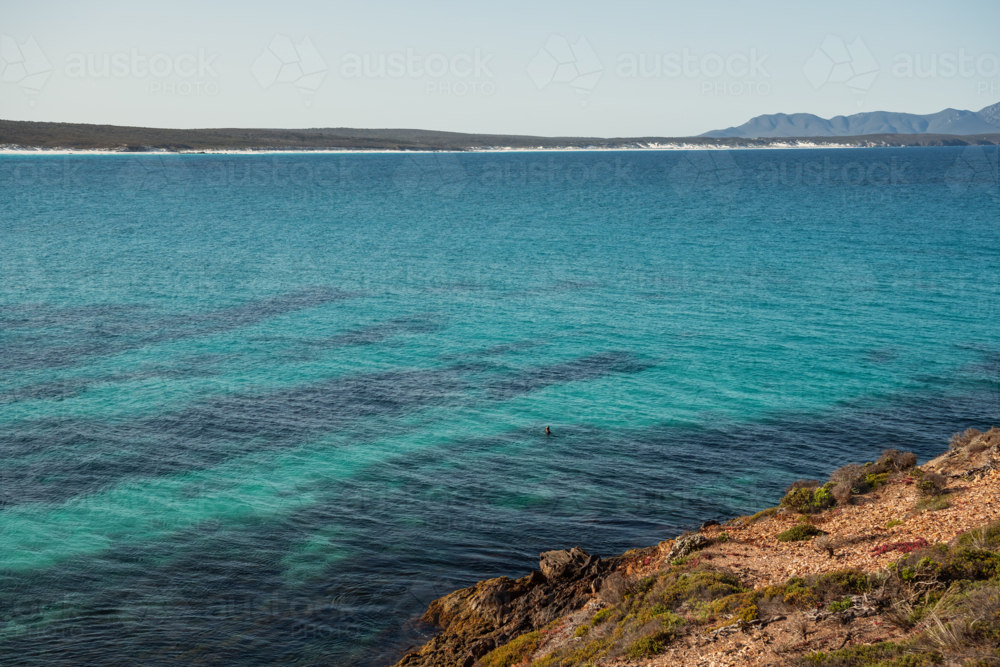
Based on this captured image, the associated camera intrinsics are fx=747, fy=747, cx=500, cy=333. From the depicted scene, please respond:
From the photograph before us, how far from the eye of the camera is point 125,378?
113 ft

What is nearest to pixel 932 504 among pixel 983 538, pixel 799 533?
pixel 799 533

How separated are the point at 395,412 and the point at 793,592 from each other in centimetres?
1936

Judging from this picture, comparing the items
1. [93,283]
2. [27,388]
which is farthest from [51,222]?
[27,388]

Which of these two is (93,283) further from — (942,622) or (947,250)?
(947,250)

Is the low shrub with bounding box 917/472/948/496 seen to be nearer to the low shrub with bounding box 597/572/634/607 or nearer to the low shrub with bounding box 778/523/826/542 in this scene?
the low shrub with bounding box 778/523/826/542

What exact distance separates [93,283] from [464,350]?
108 feet

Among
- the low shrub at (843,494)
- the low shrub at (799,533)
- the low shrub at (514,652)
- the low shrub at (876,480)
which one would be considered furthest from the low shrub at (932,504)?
the low shrub at (514,652)

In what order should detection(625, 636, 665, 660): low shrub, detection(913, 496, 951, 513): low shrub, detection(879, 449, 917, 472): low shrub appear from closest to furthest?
detection(625, 636, 665, 660): low shrub, detection(913, 496, 951, 513): low shrub, detection(879, 449, 917, 472): low shrub

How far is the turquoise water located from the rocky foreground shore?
85.8 inches

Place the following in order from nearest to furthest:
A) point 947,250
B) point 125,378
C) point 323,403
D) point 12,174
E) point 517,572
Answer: point 517,572 → point 323,403 → point 125,378 → point 947,250 → point 12,174

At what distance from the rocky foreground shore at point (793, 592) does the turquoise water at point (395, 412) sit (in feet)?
7.15

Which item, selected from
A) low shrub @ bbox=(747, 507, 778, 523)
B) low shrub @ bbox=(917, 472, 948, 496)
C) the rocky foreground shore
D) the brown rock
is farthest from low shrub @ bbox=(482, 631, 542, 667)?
low shrub @ bbox=(917, 472, 948, 496)

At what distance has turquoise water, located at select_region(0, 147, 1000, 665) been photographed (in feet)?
64.3

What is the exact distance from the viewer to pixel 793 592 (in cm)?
1459
